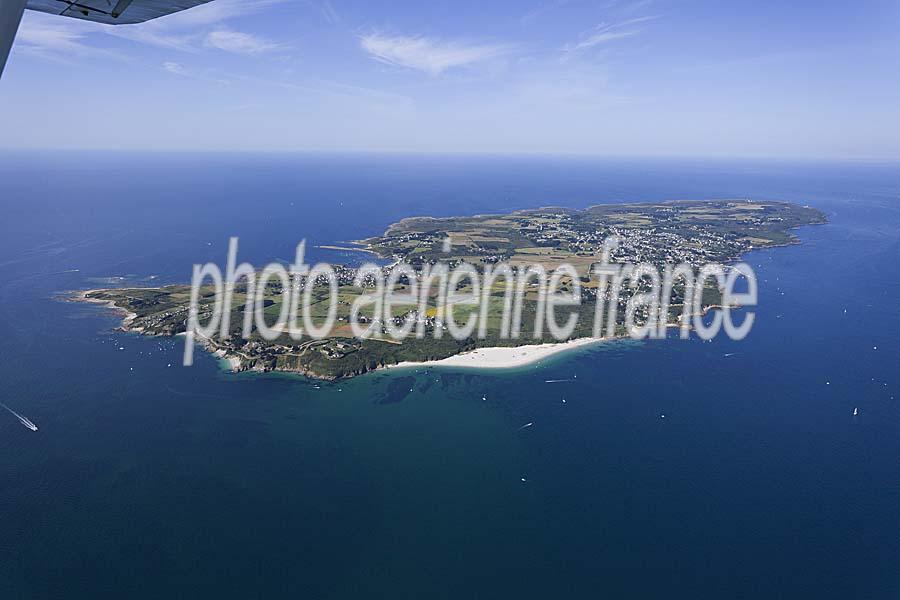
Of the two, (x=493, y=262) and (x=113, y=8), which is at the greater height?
(x=113, y=8)

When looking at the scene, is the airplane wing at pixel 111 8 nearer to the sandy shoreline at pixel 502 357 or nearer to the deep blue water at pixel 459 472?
the deep blue water at pixel 459 472

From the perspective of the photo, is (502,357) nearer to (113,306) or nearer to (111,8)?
(113,306)

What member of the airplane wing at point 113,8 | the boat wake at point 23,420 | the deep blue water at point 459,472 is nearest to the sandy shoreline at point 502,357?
the deep blue water at point 459,472

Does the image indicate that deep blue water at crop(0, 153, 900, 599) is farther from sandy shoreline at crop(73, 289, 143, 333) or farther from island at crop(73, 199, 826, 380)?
island at crop(73, 199, 826, 380)

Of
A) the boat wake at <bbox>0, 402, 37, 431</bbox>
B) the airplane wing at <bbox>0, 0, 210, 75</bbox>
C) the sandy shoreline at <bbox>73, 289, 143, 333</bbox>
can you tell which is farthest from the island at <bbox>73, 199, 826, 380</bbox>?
the airplane wing at <bbox>0, 0, 210, 75</bbox>

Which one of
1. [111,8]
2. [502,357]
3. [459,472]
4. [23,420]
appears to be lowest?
[459,472]

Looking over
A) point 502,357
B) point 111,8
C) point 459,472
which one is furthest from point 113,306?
point 111,8

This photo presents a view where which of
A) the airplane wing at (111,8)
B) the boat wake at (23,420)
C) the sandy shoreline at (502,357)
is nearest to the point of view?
the airplane wing at (111,8)
